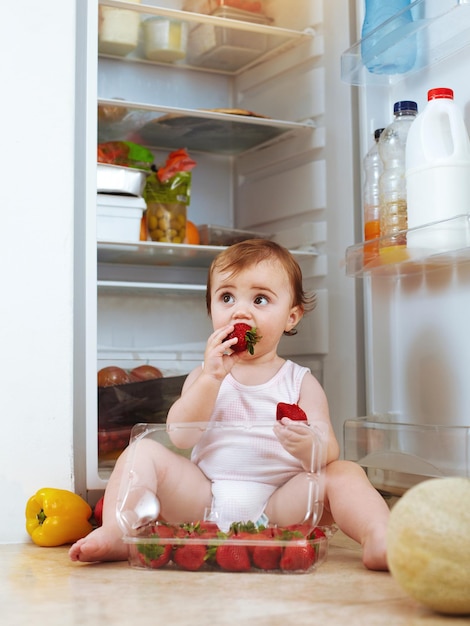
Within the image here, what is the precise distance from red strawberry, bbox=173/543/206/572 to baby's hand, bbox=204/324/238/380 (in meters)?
0.35

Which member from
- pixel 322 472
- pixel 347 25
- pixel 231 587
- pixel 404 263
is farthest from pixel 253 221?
pixel 231 587

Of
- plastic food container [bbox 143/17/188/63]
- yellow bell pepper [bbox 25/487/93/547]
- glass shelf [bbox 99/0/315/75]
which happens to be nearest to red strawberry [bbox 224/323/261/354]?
yellow bell pepper [bbox 25/487/93/547]

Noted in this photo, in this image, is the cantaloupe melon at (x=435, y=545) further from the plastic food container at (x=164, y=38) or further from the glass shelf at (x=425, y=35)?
the plastic food container at (x=164, y=38)

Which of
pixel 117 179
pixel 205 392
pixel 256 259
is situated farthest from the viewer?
pixel 117 179

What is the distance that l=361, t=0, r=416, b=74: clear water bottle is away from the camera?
190 cm

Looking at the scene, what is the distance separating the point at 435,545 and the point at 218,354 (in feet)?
2.16

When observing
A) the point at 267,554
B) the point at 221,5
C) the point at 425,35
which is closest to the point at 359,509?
the point at 267,554

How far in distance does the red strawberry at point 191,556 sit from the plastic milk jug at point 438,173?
2.48ft

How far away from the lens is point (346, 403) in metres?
2.31

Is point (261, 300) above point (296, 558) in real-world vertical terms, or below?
above

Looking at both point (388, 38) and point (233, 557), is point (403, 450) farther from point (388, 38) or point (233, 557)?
point (388, 38)

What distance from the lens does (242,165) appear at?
113 inches

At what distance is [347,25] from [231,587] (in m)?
1.57

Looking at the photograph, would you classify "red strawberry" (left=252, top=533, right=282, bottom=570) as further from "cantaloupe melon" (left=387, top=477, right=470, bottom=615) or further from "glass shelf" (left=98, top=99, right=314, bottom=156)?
"glass shelf" (left=98, top=99, right=314, bottom=156)
